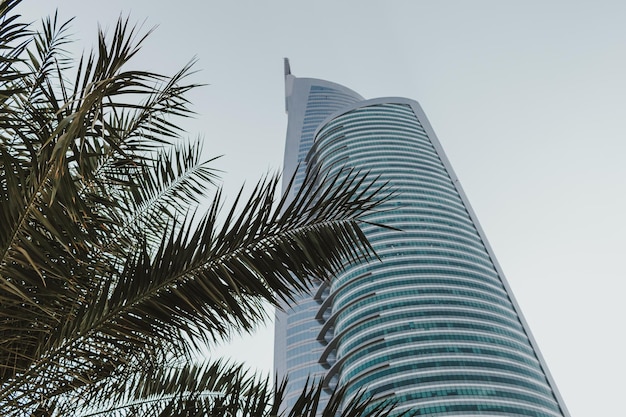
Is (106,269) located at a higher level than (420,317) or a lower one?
lower

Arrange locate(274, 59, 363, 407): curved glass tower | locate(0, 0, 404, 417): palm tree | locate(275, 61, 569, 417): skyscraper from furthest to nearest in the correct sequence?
locate(274, 59, 363, 407): curved glass tower < locate(275, 61, 569, 417): skyscraper < locate(0, 0, 404, 417): palm tree

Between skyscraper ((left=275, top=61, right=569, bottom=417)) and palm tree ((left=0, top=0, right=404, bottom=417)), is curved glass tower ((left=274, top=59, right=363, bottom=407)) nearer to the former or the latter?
skyscraper ((left=275, top=61, right=569, bottom=417))

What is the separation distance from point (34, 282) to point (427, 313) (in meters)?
82.3

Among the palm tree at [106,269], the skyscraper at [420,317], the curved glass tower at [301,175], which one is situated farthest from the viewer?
the curved glass tower at [301,175]

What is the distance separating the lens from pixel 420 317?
80.6 meters

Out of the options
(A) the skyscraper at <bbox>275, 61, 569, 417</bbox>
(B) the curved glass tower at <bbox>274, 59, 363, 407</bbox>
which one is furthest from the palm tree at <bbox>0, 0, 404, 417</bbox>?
(A) the skyscraper at <bbox>275, 61, 569, 417</bbox>

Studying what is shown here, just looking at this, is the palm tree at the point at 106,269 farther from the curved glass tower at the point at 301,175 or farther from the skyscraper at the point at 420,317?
the skyscraper at the point at 420,317

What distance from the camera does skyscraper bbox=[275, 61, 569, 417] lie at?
73.0m

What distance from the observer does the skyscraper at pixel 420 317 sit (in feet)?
240

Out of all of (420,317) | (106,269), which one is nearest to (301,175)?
(420,317)

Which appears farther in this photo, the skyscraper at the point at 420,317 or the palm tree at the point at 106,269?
the skyscraper at the point at 420,317

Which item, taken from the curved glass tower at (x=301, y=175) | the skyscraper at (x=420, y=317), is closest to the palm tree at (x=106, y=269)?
the curved glass tower at (x=301, y=175)

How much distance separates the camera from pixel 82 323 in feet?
9.77

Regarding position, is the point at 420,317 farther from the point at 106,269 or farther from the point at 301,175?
the point at 106,269
